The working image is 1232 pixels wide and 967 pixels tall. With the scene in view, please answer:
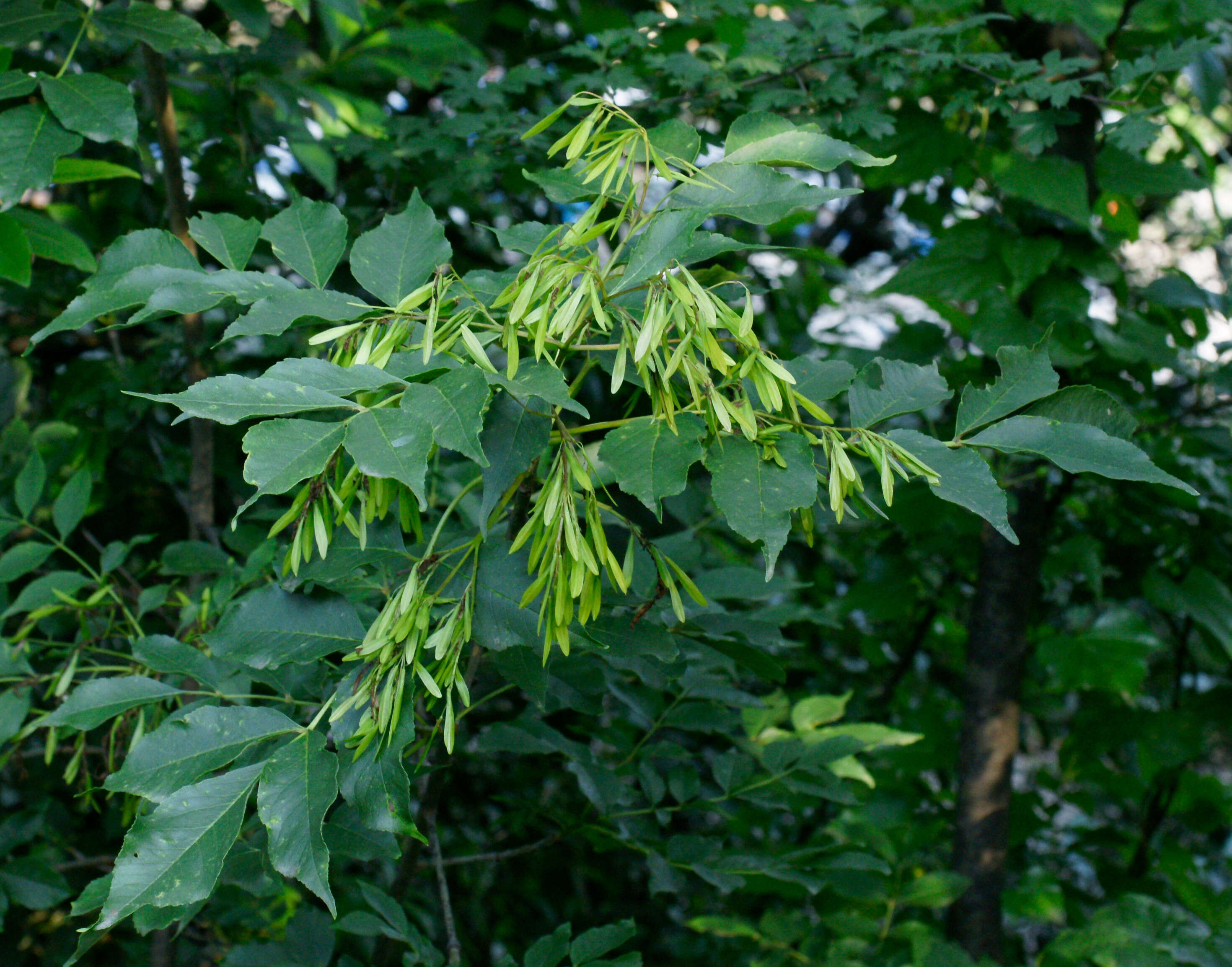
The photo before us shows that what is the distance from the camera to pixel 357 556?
70 cm

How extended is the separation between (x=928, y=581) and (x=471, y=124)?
4.04 feet

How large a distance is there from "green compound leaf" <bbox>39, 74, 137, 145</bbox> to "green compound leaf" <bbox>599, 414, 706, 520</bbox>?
541mm

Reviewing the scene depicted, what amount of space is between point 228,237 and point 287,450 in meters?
0.36

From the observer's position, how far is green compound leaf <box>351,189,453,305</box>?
2.19 feet

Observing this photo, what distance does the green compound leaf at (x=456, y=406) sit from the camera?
50cm

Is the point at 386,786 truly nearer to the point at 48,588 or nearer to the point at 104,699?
the point at 104,699

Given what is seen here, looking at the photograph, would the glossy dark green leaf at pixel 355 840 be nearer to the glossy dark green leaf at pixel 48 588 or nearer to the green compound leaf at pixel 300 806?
the green compound leaf at pixel 300 806

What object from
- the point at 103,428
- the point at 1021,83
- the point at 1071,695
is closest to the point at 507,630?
the point at 1021,83

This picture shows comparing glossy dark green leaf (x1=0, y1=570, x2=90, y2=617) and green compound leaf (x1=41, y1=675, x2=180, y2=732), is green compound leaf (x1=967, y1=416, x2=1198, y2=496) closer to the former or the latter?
green compound leaf (x1=41, y1=675, x2=180, y2=732)

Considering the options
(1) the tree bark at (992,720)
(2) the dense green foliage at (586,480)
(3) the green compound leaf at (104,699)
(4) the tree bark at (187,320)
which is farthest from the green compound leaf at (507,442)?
(1) the tree bark at (992,720)

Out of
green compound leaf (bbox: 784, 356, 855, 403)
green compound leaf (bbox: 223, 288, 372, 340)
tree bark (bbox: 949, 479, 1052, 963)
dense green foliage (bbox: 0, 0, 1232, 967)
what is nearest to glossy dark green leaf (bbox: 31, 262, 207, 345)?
dense green foliage (bbox: 0, 0, 1232, 967)

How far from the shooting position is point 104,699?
732 mm

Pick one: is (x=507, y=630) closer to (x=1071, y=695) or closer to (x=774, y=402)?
(x=774, y=402)

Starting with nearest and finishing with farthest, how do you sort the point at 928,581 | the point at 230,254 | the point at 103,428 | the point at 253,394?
1. the point at 253,394
2. the point at 230,254
3. the point at 103,428
4. the point at 928,581
